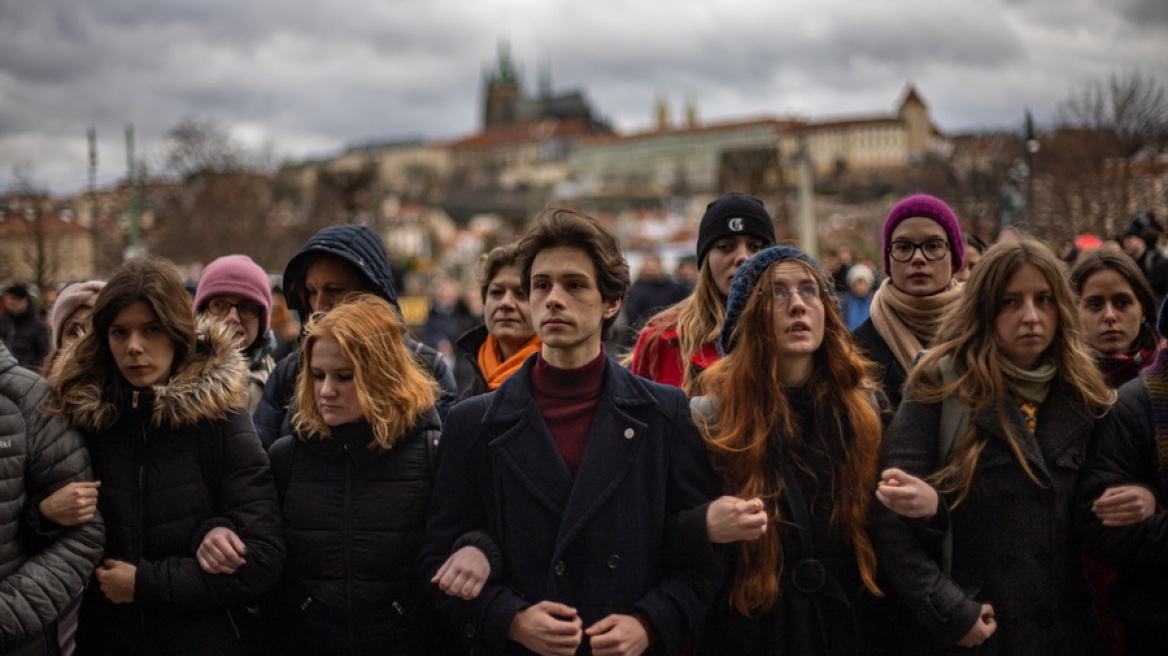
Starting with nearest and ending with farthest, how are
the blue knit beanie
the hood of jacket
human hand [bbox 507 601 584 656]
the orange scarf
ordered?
human hand [bbox 507 601 584 656], the blue knit beanie, the hood of jacket, the orange scarf

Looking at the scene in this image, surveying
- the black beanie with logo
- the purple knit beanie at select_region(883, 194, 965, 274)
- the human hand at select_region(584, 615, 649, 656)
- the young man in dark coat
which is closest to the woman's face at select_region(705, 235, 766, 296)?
the black beanie with logo

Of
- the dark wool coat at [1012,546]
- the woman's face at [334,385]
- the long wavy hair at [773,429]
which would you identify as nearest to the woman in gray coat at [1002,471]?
the dark wool coat at [1012,546]

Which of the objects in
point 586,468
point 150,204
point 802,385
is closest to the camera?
point 586,468

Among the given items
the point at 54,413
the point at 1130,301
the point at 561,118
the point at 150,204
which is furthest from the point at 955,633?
the point at 561,118

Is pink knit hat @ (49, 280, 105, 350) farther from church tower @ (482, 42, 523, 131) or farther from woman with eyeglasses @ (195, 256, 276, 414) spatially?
church tower @ (482, 42, 523, 131)

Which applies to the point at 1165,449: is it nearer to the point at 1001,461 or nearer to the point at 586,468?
the point at 1001,461

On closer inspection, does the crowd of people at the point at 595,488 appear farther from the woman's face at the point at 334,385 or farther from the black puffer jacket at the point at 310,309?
the black puffer jacket at the point at 310,309

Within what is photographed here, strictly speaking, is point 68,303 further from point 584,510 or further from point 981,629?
point 981,629

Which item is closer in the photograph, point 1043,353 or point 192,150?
point 1043,353

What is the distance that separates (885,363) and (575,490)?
1662 mm

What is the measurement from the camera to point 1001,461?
2.94 meters

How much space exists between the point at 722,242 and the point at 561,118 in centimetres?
16966

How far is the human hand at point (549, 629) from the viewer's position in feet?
8.55

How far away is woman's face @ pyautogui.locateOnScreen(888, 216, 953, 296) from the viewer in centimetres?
393
